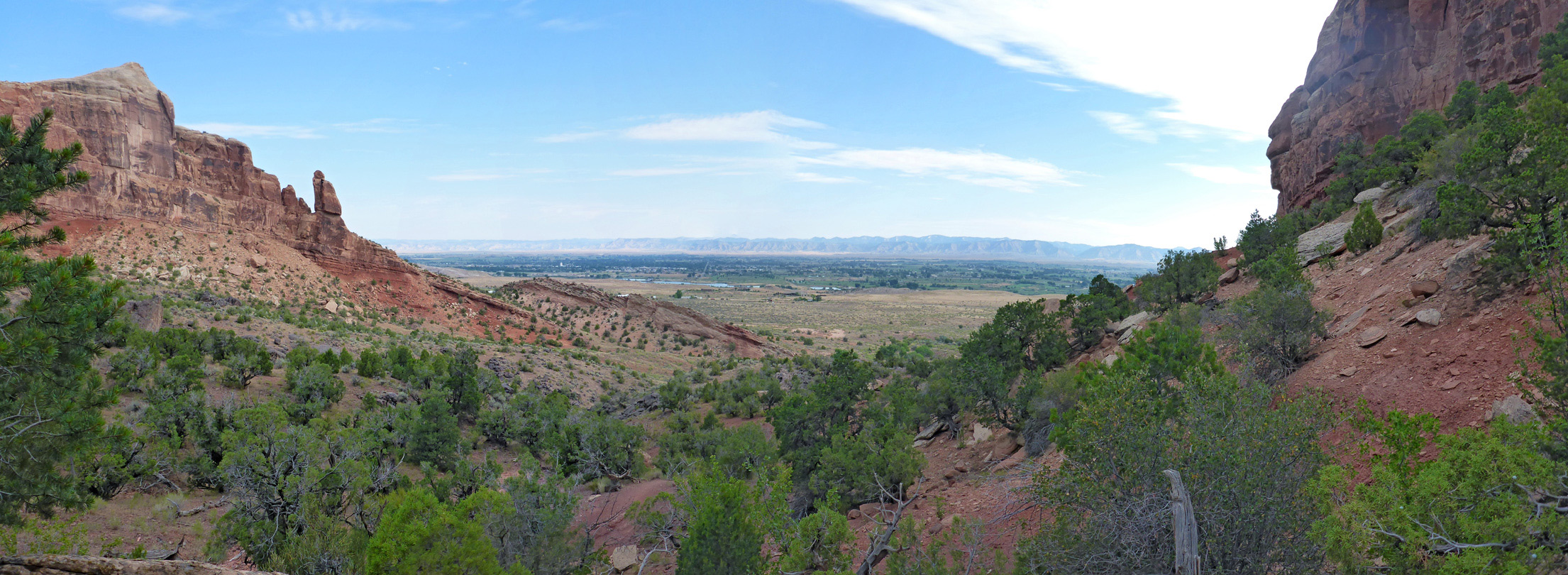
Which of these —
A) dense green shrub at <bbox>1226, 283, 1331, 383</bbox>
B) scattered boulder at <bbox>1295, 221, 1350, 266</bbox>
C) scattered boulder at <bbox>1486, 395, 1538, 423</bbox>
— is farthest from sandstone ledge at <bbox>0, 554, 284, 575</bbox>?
scattered boulder at <bbox>1295, 221, 1350, 266</bbox>

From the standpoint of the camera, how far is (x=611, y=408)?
34500 mm

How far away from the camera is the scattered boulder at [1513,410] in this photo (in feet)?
27.9

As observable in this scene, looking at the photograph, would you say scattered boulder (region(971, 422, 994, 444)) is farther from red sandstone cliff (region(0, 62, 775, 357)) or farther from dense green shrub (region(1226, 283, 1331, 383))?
red sandstone cliff (region(0, 62, 775, 357))

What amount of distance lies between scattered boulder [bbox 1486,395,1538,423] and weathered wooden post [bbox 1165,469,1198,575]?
18.5 ft

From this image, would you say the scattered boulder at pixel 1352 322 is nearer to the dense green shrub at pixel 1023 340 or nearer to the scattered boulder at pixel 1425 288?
the scattered boulder at pixel 1425 288

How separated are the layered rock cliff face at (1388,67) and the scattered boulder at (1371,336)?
25.7 metres

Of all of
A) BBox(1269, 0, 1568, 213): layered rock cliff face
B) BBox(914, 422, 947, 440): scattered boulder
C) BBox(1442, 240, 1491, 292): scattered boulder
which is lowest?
BBox(914, 422, 947, 440): scattered boulder

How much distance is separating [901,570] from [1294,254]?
19.9 m

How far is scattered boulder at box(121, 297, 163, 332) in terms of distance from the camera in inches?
1073

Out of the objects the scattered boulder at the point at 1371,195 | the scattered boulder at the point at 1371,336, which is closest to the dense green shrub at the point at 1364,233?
the scattered boulder at the point at 1371,195

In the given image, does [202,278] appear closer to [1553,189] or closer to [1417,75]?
[1553,189]

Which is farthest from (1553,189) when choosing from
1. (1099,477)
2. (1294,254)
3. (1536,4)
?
(1536,4)

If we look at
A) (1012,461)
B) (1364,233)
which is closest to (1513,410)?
(1012,461)

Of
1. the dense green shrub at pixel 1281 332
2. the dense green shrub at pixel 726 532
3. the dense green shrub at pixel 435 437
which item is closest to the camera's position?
the dense green shrub at pixel 726 532
